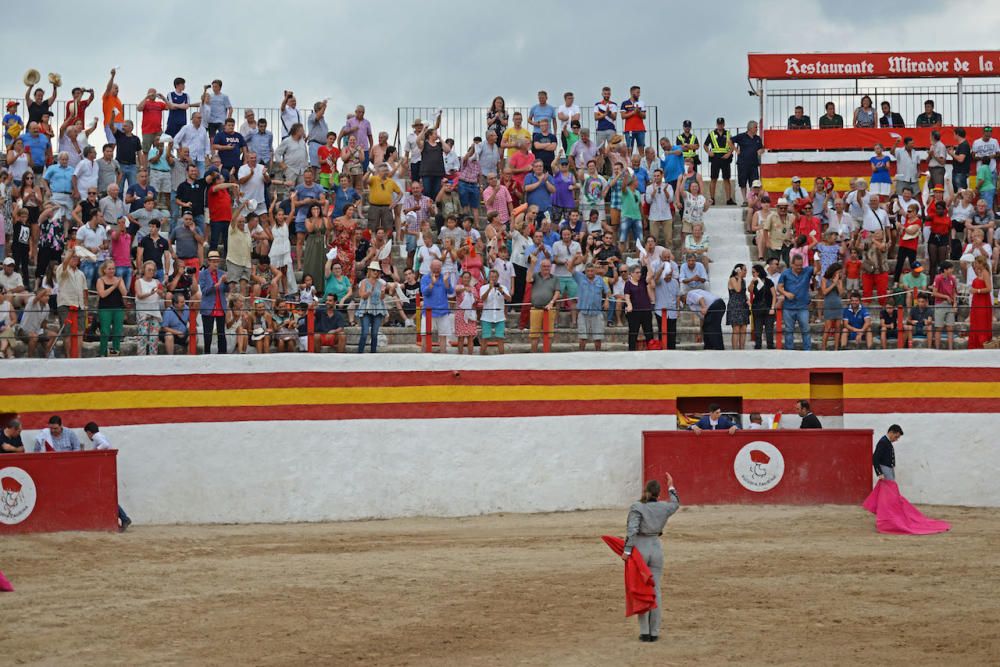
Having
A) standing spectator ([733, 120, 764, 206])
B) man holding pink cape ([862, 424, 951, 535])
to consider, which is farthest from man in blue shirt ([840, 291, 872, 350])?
standing spectator ([733, 120, 764, 206])

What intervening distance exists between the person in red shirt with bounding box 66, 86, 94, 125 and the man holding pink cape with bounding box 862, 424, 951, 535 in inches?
667

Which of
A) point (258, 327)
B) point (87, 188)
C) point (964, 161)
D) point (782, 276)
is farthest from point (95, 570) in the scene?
point (964, 161)

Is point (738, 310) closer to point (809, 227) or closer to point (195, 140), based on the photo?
point (809, 227)

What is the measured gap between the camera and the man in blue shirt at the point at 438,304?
24828 millimetres

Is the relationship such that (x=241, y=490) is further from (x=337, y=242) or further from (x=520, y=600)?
(x=520, y=600)

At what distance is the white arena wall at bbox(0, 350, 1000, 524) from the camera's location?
78.4 feet

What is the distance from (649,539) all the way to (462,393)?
8779mm

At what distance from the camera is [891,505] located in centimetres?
2245

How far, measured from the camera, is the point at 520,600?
59.9 feet

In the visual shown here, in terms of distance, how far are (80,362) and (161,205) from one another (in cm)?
538

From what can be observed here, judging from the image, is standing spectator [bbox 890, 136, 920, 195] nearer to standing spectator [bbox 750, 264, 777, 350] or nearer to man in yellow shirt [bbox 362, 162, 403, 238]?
standing spectator [bbox 750, 264, 777, 350]

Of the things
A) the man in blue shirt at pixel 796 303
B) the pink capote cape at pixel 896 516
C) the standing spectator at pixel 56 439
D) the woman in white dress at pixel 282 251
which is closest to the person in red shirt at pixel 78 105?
the woman in white dress at pixel 282 251

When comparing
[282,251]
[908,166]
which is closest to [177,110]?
[282,251]

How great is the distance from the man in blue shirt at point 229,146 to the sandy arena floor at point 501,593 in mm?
8404
